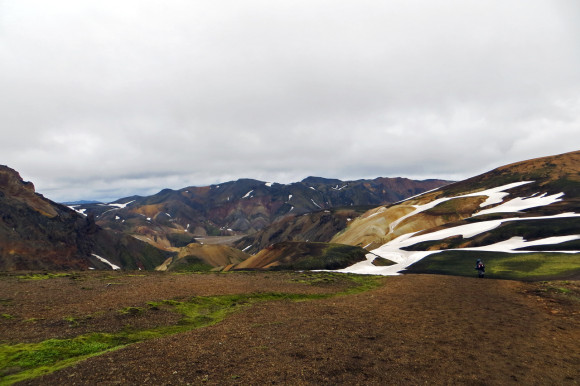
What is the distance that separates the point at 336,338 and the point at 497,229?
2807 inches

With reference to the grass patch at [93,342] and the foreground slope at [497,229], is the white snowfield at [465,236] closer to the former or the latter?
the foreground slope at [497,229]

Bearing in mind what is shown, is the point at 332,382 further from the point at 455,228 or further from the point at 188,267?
the point at 188,267

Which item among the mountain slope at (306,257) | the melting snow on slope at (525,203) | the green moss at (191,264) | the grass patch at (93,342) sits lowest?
the green moss at (191,264)

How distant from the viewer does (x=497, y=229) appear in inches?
2891

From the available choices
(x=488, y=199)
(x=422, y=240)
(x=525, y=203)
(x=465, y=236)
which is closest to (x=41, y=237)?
(x=422, y=240)

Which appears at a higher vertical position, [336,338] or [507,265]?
[336,338]

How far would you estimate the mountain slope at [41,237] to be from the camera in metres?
122

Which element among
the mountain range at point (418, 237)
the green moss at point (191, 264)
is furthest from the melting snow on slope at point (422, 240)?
the green moss at point (191, 264)

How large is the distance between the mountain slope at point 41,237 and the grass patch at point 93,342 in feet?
400

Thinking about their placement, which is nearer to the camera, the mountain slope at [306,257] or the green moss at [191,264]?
the mountain slope at [306,257]

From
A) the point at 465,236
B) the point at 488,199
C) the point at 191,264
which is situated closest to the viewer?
the point at 465,236

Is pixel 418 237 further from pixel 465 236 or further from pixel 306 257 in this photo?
pixel 306 257

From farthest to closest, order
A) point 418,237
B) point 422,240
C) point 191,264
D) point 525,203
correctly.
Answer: point 191,264, point 525,203, point 418,237, point 422,240

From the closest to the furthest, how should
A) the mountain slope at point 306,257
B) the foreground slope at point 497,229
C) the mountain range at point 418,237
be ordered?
1. the foreground slope at point 497,229
2. the mountain range at point 418,237
3. the mountain slope at point 306,257
